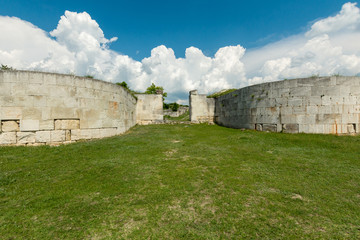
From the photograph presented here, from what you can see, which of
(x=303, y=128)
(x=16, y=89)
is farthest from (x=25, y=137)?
(x=303, y=128)

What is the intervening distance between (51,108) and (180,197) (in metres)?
8.03

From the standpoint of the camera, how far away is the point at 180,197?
299 centimetres

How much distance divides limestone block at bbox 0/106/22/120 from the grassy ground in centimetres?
252

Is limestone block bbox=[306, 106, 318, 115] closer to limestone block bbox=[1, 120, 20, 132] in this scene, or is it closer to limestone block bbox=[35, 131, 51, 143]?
limestone block bbox=[35, 131, 51, 143]

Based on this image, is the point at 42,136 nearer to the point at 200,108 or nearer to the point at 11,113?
the point at 11,113

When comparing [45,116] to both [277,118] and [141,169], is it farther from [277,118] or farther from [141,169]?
[277,118]

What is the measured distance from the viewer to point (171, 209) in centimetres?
265

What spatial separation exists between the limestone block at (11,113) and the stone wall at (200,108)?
14.2 m

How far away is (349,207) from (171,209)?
3.00 m

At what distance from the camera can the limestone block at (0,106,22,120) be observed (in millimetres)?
6863

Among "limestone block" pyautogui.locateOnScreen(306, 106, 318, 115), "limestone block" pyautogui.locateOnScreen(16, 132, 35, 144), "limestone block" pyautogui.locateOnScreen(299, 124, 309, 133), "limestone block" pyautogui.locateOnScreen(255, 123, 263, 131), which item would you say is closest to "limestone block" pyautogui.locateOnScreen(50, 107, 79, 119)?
"limestone block" pyautogui.locateOnScreen(16, 132, 35, 144)

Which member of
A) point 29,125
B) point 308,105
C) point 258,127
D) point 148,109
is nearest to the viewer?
point 29,125

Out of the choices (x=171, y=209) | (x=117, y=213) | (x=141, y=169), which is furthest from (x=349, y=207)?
(x=141, y=169)

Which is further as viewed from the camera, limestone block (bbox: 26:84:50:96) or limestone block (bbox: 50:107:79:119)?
limestone block (bbox: 50:107:79:119)
